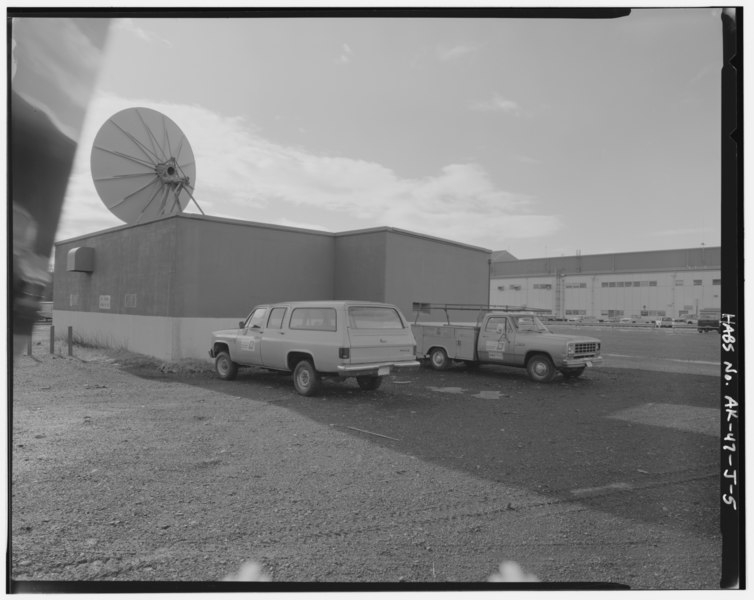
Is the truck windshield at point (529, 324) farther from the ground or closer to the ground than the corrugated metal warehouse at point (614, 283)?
closer to the ground

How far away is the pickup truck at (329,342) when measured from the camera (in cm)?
848

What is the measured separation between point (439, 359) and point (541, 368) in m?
2.83

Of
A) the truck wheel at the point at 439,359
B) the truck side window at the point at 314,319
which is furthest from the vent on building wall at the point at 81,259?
the truck wheel at the point at 439,359

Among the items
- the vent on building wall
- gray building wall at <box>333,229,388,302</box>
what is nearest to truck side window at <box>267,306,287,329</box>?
gray building wall at <box>333,229,388,302</box>

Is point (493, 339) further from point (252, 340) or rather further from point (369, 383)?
point (252, 340)

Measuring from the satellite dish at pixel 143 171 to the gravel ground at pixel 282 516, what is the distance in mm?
5034

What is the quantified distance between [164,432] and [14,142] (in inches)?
163

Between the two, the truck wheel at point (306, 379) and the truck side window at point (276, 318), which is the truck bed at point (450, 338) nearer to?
the truck side window at point (276, 318)

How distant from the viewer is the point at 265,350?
9.68m

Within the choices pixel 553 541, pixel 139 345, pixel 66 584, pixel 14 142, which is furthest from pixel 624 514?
pixel 139 345

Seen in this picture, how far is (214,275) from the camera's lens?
42.7 ft

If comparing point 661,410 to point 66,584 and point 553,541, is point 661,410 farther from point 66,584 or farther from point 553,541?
point 66,584

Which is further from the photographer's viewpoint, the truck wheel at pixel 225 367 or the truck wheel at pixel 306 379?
the truck wheel at pixel 225 367

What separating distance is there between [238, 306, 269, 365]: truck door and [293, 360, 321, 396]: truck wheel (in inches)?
49.2
